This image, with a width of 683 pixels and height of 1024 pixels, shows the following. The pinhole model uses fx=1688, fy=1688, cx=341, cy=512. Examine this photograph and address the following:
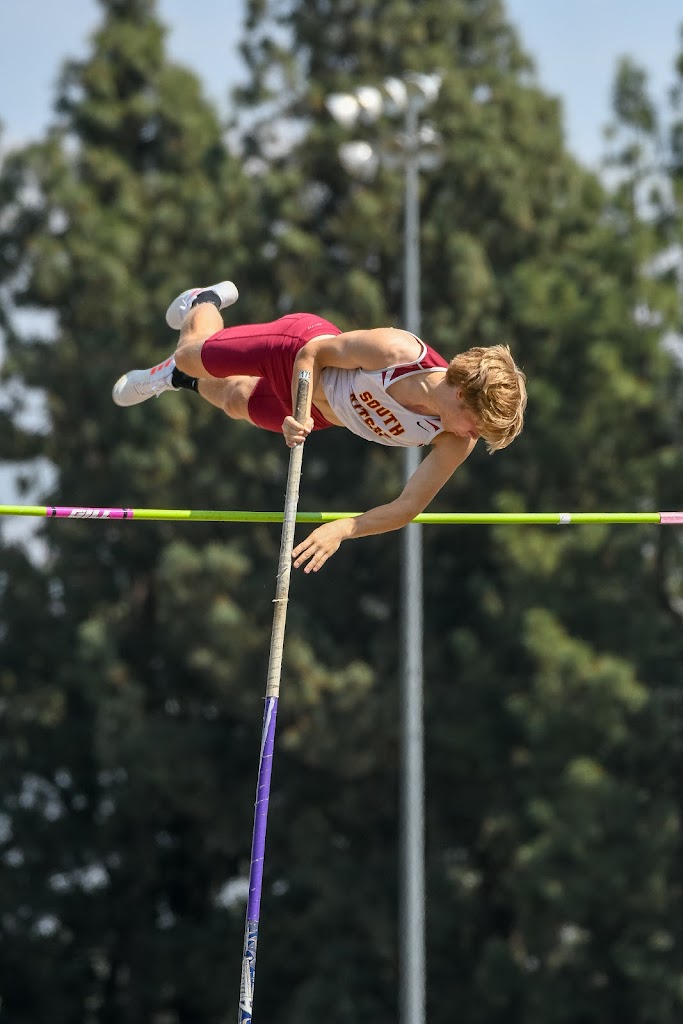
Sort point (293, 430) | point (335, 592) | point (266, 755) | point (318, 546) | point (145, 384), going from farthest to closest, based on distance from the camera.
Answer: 1. point (335, 592)
2. point (145, 384)
3. point (293, 430)
4. point (266, 755)
5. point (318, 546)

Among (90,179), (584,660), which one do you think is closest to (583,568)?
(584,660)

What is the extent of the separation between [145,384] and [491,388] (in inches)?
80.2

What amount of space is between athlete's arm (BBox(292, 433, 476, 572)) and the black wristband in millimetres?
1407

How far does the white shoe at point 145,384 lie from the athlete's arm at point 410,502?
145 centimetres

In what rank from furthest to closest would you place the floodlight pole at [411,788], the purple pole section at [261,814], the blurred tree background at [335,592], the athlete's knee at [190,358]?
1. the blurred tree background at [335,592]
2. the floodlight pole at [411,788]
3. the athlete's knee at [190,358]
4. the purple pole section at [261,814]

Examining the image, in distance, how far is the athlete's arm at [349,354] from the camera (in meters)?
5.77

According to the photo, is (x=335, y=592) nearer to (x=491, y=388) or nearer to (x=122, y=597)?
(x=122, y=597)

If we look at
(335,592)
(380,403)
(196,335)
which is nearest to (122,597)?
(335,592)

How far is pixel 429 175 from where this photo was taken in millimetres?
19172

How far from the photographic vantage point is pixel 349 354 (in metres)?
5.85

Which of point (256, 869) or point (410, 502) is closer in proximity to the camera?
point (256, 869)

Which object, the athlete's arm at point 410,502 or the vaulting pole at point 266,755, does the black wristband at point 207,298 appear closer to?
the vaulting pole at point 266,755

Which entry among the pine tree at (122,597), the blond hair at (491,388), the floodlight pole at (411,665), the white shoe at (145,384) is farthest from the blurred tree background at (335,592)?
the blond hair at (491,388)

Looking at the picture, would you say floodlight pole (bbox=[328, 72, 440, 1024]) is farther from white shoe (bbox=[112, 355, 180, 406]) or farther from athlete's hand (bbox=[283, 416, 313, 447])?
athlete's hand (bbox=[283, 416, 313, 447])
